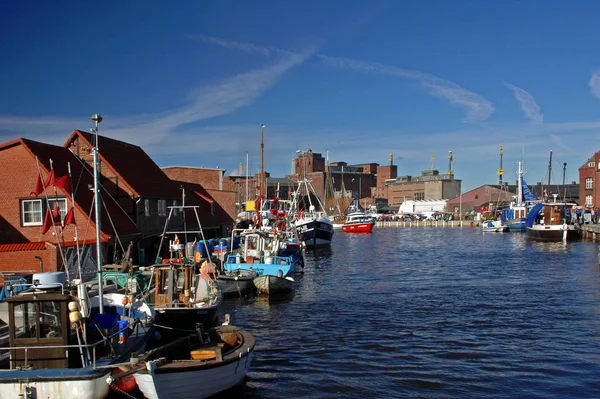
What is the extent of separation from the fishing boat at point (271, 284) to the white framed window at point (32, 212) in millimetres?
14113

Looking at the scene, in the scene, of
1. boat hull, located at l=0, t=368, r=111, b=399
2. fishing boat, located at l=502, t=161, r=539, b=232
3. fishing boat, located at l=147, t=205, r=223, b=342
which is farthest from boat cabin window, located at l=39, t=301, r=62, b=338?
fishing boat, located at l=502, t=161, r=539, b=232

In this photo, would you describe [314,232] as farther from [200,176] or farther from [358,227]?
[358,227]

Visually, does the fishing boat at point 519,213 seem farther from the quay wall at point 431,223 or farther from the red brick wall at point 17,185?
the red brick wall at point 17,185

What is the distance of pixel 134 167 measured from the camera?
46.4 meters

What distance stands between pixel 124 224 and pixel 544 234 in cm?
6518

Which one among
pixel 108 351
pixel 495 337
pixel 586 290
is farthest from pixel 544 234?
pixel 108 351

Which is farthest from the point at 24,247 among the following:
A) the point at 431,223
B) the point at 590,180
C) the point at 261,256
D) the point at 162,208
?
the point at 431,223

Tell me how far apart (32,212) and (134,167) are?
39.6ft

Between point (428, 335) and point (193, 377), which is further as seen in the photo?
point (428, 335)

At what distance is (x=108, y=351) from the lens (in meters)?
16.6

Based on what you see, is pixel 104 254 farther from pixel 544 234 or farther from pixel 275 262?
pixel 544 234

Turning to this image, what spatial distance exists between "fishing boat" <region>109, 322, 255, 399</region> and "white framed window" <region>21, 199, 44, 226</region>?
69.1 ft

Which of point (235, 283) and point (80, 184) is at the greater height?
point (80, 184)

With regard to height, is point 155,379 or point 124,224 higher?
point 124,224
